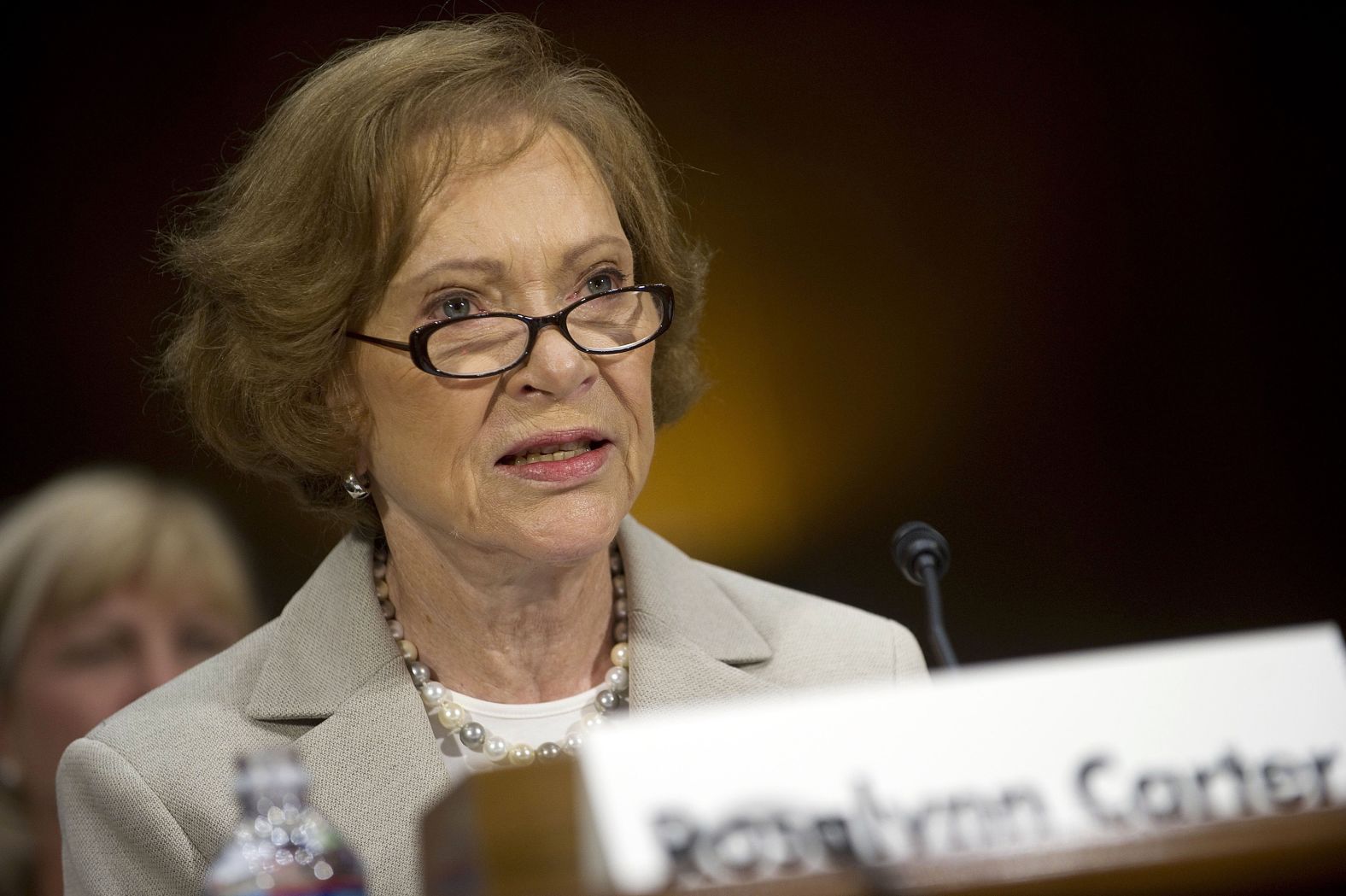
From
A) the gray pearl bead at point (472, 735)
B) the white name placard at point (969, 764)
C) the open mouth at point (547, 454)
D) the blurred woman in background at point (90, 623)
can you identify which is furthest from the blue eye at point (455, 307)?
the blurred woman in background at point (90, 623)

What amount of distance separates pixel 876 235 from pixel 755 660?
1155 millimetres

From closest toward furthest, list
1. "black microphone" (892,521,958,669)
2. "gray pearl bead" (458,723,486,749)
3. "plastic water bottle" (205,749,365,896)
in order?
"plastic water bottle" (205,749,365,896)
"black microphone" (892,521,958,669)
"gray pearl bead" (458,723,486,749)

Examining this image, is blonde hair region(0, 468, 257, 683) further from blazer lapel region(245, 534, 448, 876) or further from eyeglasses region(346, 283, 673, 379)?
eyeglasses region(346, 283, 673, 379)

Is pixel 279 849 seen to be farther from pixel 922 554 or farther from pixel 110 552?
pixel 110 552

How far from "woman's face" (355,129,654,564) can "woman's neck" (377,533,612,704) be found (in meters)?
0.07

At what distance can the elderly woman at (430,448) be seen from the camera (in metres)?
1.88

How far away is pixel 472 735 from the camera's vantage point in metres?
1.97

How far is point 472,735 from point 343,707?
18 centimetres

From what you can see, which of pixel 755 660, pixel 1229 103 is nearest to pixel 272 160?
pixel 755 660

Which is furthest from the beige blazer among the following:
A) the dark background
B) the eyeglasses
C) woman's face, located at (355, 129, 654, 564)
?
the dark background

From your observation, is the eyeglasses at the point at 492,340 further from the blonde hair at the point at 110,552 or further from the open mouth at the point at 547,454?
the blonde hair at the point at 110,552

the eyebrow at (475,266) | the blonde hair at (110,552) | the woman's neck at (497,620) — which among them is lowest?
the woman's neck at (497,620)

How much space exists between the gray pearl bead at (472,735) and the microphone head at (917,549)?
0.63m

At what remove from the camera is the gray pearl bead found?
1969mm
